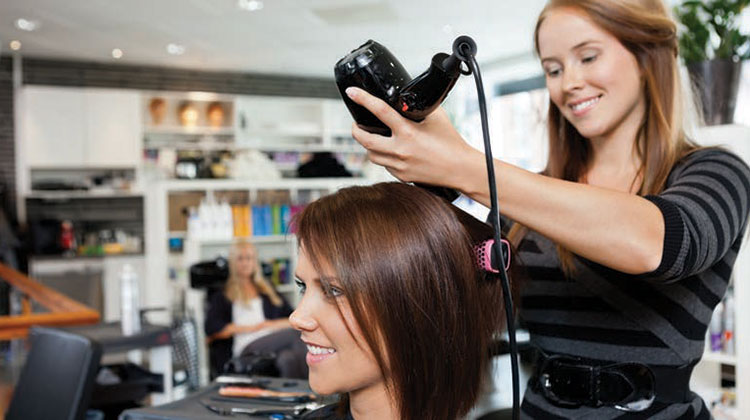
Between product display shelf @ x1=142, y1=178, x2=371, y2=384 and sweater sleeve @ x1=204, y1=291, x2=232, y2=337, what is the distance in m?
0.47

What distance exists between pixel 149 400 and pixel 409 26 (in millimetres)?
4388

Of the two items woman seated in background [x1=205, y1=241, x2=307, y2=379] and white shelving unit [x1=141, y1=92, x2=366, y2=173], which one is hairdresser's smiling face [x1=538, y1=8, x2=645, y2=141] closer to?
woman seated in background [x1=205, y1=241, x2=307, y2=379]

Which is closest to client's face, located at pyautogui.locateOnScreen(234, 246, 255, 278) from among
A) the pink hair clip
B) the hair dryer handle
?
the pink hair clip

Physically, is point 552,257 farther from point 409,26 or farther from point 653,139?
point 409,26

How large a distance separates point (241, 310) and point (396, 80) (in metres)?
3.78

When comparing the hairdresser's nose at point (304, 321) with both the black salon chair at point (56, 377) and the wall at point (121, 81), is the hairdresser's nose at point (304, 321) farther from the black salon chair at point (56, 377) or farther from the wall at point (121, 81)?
the wall at point (121, 81)

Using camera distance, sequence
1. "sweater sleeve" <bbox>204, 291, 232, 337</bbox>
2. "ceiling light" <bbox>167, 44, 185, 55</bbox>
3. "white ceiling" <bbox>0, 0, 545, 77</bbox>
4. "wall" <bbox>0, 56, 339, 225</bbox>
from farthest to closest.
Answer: "wall" <bbox>0, 56, 339, 225</bbox>, "ceiling light" <bbox>167, 44, 185, 55</bbox>, "white ceiling" <bbox>0, 0, 545, 77</bbox>, "sweater sleeve" <bbox>204, 291, 232, 337</bbox>

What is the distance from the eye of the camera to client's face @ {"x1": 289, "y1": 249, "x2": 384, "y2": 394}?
3.17ft

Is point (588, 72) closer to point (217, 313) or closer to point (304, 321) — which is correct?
point (304, 321)

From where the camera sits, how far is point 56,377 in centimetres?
176

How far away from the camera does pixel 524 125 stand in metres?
8.72

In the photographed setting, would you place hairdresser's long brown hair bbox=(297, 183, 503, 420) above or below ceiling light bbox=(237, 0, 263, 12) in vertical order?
below

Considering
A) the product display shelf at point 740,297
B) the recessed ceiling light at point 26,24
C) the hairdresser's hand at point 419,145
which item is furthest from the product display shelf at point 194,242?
the hairdresser's hand at point 419,145

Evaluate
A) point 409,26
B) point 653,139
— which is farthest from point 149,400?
point 409,26
